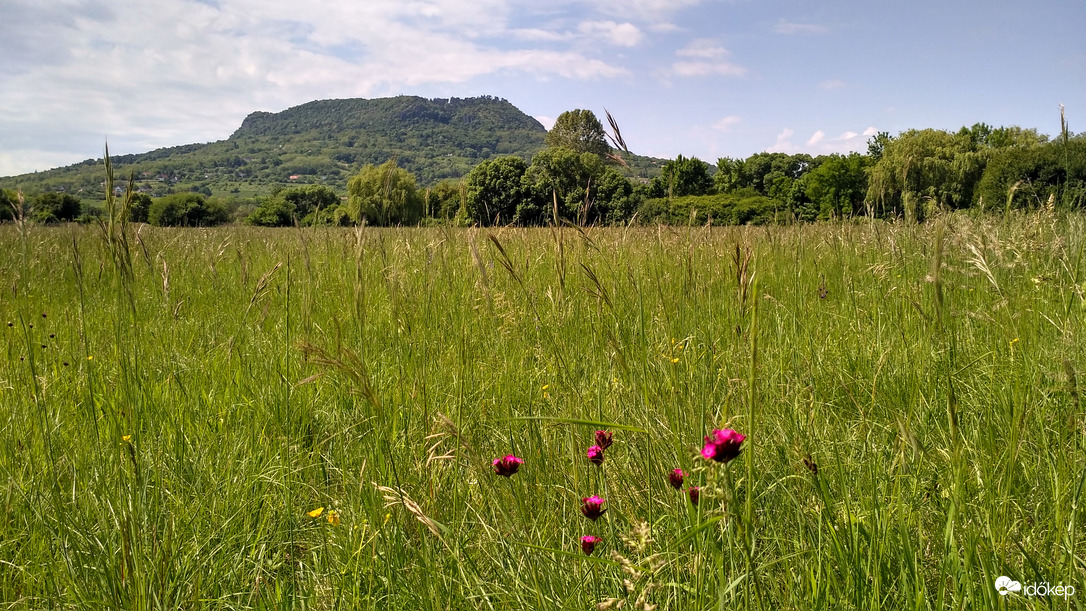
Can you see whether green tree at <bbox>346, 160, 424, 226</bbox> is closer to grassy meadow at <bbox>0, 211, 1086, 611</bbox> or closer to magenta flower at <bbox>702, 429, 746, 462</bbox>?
grassy meadow at <bbox>0, 211, 1086, 611</bbox>

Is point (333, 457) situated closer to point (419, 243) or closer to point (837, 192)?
point (419, 243)

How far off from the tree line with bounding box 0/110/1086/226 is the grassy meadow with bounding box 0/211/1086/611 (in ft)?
1.88

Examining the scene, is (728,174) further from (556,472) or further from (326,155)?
(326,155)

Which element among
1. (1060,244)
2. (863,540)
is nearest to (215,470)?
(863,540)

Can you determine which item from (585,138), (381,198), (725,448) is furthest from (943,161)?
(725,448)

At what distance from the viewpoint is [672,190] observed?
2.32 meters

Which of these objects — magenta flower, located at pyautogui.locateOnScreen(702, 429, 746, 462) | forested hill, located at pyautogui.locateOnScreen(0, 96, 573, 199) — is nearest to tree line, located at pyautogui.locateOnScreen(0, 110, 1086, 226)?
magenta flower, located at pyautogui.locateOnScreen(702, 429, 746, 462)

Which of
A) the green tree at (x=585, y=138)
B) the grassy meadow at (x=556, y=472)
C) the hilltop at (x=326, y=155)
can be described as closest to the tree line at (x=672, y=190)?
the green tree at (x=585, y=138)

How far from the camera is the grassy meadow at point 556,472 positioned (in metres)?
0.91

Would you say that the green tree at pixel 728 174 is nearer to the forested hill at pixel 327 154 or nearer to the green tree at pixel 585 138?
the forested hill at pixel 327 154

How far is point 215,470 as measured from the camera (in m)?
1.45

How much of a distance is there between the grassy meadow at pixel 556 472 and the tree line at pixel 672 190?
1.88 ft

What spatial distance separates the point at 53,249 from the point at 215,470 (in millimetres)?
5049

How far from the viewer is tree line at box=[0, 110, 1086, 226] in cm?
318
